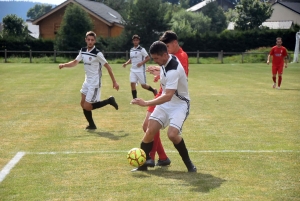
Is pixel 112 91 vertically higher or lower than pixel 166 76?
lower

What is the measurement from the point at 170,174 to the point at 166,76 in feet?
4.55

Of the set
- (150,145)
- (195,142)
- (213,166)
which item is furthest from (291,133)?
(150,145)

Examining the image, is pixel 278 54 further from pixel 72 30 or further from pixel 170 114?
pixel 72 30

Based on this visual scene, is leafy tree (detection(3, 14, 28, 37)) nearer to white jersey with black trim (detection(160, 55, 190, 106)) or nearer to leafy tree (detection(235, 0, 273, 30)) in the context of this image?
leafy tree (detection(235, 0, 273, 30))

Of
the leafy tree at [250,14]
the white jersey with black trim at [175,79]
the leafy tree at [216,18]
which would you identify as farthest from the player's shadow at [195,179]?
the leafy tree at [216,18]

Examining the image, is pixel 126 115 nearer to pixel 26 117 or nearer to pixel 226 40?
pixel 26 117

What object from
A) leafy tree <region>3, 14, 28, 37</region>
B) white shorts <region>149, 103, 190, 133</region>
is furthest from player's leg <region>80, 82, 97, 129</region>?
leafy tree <region>3, 14, 28, 37</region>

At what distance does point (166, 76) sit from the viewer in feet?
21.8

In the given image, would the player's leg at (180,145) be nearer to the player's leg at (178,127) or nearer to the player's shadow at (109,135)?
the player's leg at (178,127)

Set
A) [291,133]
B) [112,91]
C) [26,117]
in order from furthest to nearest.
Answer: [112,91] < [26,117] < [291,133]

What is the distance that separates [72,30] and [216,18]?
2076 inches

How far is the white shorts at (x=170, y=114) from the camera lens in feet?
22.5

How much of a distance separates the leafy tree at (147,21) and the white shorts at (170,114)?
149 feet

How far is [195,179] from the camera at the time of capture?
670 centimetres
